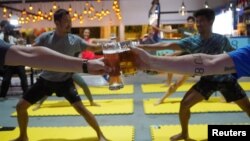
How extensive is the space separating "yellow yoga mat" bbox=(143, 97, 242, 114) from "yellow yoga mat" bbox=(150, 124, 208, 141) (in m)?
1.06

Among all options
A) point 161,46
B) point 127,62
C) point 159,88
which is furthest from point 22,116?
point 159,88

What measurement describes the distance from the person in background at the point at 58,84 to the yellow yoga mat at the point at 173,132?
0.74 metres

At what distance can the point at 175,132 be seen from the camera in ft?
16.0

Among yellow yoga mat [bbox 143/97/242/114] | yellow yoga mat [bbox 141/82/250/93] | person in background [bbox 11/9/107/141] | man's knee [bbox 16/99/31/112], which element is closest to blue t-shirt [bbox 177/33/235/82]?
person in background [bbox 11/9/107/141]

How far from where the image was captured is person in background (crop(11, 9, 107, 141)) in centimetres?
431

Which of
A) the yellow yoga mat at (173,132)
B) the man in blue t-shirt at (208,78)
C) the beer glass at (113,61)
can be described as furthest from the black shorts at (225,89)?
the beer glass at (113,61)

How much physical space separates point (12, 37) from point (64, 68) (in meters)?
6.82

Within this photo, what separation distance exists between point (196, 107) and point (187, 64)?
4306 mm

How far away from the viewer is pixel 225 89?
13.5 ft

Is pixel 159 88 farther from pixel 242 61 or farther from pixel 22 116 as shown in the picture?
pixel 242 61

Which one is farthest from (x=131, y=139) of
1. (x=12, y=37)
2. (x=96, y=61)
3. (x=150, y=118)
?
(x=12, y=37)

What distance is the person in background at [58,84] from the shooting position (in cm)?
431

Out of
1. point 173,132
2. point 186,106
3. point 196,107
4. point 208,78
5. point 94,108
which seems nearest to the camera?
point 208,78

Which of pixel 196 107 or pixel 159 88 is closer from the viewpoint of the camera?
pixel 196 107
